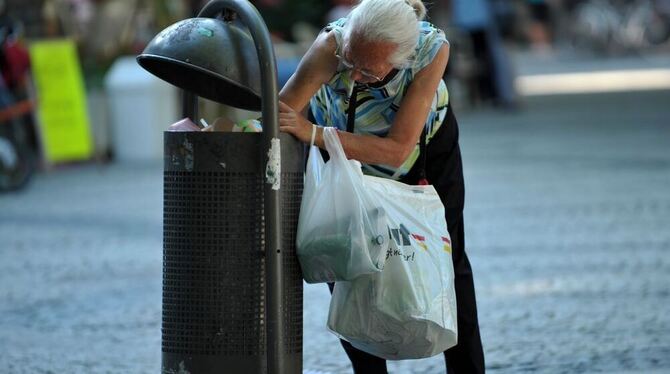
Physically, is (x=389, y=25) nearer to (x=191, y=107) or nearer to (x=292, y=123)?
(x=292, y=123)

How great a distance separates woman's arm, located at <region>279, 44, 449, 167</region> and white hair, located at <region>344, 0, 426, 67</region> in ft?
0.48

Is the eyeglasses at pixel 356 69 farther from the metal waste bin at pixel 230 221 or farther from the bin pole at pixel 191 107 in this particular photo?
the bin pole at pixel 191 107

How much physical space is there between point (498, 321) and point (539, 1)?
121 ft

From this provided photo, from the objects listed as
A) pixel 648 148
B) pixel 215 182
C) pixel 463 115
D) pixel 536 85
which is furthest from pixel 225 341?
pixel 536 85

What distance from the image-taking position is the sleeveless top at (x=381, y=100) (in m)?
4.47

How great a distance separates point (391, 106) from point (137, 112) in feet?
38.4

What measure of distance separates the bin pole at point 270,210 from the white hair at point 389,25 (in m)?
0.26

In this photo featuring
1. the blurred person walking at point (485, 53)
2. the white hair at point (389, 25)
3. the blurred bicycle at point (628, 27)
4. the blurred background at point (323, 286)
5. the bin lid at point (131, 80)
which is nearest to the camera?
the white hair at point (389, 25)

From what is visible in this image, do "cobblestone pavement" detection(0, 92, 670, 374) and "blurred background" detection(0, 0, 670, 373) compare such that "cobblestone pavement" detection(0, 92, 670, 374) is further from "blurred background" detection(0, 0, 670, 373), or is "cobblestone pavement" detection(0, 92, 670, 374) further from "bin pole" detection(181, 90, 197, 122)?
"bin pole" detection(181, 90, 197, 122)

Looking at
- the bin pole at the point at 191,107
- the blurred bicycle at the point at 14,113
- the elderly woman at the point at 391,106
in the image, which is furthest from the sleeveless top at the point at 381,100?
the blurred bicycle at the point at 14,113

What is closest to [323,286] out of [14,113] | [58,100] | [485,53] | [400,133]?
[400,133]

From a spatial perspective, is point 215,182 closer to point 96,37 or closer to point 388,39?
point 388,39

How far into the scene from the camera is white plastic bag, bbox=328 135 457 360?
14.5 ft

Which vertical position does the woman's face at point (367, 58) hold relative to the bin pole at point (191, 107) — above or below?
above
